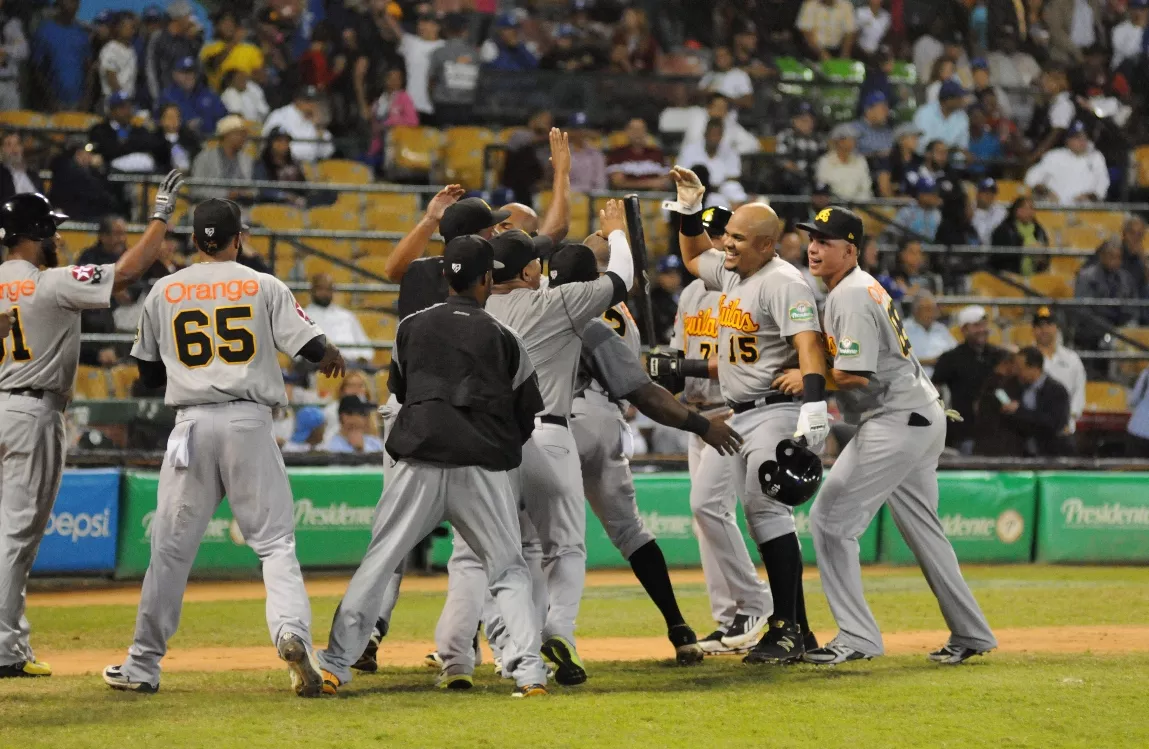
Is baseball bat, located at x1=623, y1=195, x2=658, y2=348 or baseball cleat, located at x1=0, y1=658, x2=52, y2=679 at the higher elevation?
baseball bat, located at x1=623, y1=195, x2=658, y2=348

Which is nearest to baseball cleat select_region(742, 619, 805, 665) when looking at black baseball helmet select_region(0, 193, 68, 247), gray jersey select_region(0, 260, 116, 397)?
gray jersey select_region(0, 260, 116, 397)

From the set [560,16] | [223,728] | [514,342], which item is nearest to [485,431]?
[514,342]

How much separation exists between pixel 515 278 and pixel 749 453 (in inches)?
55.7

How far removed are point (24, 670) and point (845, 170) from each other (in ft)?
40.6

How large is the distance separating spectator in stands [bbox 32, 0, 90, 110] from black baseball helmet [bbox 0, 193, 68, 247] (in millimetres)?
9664

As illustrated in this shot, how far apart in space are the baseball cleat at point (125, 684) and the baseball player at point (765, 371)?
267cm

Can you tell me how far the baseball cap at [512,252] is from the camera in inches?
256

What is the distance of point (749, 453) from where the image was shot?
23.4ft

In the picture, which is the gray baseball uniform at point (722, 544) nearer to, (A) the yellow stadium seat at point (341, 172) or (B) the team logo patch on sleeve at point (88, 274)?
(B) the team logo patch on sleeve at point (88, 274)

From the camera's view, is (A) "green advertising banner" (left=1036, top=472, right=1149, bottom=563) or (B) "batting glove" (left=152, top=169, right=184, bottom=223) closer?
(B) "batting glove" (left=152, top=169, right=184, bottom=223)

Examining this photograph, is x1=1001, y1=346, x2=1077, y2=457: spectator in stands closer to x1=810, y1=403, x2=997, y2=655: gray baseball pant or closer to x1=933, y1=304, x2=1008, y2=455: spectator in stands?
x1=933, y1=304, x2=1008, y2=455: spectator in stands

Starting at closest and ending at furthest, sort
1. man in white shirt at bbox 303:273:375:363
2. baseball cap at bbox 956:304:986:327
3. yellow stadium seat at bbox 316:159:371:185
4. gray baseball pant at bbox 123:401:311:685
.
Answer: gray baseball pant at bbox 123:401:311:685 → man in white shirt at bbox 303:273:375:363 → baseball cap at bbox 956:304:986:327 → yellow stadium seat at bbox 316:159:371:185

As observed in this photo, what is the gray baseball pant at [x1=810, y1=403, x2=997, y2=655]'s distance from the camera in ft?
22.7

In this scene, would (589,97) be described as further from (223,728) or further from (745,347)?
(223,728)
